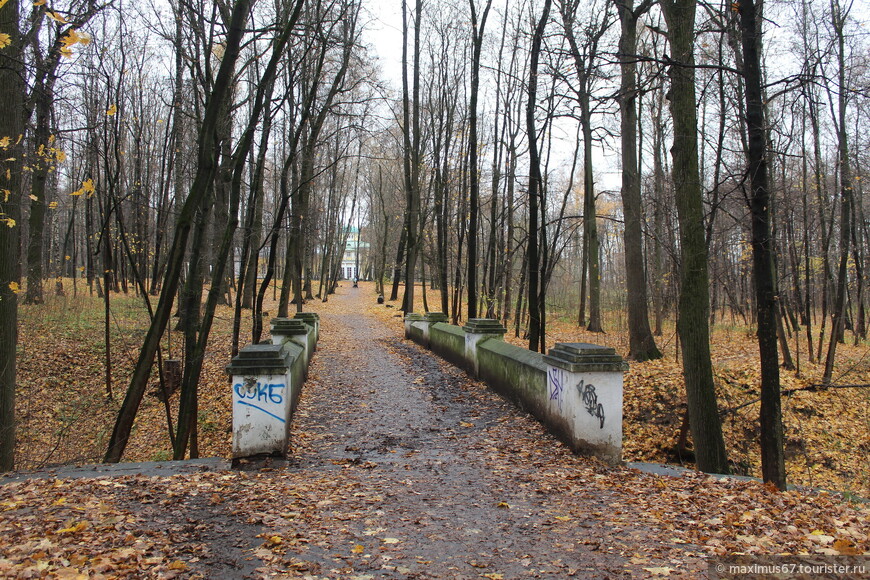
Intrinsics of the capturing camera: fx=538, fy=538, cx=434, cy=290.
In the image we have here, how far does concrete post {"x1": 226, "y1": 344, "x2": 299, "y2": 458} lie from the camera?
6.07 meters

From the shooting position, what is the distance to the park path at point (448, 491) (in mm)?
3709

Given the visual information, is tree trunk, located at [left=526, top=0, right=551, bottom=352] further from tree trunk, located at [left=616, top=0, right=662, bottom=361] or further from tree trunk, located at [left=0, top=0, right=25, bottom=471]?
tree trunk, located at [left=0, top=0, right=25, bottom=471]

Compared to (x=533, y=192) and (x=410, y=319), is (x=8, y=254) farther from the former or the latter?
(x=410, y=319)

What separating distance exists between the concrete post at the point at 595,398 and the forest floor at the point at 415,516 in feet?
1.00

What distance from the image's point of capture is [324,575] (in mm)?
3443

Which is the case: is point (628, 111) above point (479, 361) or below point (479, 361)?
above

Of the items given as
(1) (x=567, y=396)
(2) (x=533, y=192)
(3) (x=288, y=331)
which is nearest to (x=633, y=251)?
(2) (x=533, y=192)

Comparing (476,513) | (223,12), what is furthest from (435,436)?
(223,12)

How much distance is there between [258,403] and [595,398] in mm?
3827

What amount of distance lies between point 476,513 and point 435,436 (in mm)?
2817

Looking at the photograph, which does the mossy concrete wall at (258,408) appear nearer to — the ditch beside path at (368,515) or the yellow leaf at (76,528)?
the ditch beside path at (368,515)

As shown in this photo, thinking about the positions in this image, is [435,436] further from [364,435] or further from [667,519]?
[667,519]

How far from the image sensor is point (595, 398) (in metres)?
6.10

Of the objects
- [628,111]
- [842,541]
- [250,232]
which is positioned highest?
[628,111]
